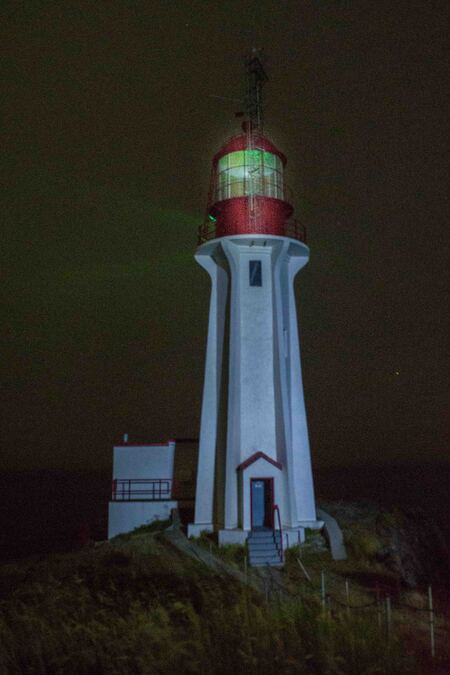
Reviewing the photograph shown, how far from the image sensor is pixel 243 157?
879 inches

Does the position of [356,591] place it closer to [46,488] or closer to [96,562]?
[96,562]

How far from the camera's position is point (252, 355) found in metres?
21.5

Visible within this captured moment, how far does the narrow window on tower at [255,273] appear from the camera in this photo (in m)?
22.0

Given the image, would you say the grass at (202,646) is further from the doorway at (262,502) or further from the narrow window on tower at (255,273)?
the narrow window on tower at (255,273)

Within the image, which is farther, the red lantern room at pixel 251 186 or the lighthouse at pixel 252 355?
the red lantern room at pixel 251 186

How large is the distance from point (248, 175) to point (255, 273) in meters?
3.43

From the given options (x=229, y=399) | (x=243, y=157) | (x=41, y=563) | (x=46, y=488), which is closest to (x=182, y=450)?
(x=229, y=399)

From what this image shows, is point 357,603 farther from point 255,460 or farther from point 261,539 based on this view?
point 255,460

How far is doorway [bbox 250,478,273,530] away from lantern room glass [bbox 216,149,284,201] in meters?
9.74

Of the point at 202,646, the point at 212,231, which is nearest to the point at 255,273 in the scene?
the point at 212,231

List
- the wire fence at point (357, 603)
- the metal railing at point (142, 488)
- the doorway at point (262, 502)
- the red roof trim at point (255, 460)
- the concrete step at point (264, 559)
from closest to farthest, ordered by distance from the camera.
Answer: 1. the wire fence at point (357, 603)
2. the concrete step at point (264, 559)
3. the red roof trim at point (255, 460)
4. the doorway at point (262, 502)
5. the metal railing at point (142, 488)

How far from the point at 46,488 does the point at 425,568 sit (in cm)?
11693

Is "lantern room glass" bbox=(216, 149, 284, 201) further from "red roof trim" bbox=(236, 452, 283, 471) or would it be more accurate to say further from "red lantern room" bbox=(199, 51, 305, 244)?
"red roof trim" bbox=(236, 452, 283, 471)

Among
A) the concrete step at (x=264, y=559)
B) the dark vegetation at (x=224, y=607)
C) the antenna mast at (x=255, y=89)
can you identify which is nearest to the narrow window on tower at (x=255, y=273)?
the antenna mast at (x=255, y=89)
